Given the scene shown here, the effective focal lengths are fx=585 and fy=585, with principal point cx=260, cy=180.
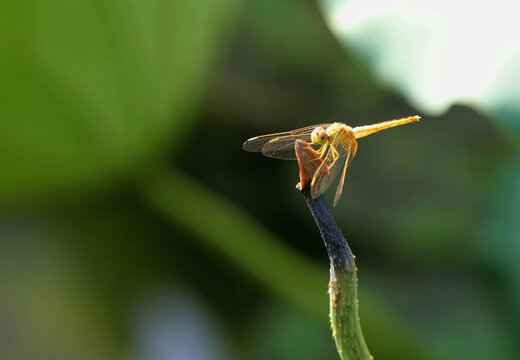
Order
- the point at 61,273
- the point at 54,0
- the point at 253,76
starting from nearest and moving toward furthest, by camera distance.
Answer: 1. the point at 54,0
2. the point at 61,273
3. the point at 253,76

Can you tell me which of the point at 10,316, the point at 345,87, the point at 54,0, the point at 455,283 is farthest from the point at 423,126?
the point at 10,316

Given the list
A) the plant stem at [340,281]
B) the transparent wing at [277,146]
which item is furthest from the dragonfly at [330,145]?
the plant stem at [340,281]

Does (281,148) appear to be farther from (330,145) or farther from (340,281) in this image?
(340,281)

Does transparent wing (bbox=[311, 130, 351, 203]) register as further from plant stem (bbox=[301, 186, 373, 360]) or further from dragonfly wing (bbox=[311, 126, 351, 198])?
plant stem (bbox=[301, 186, 373, 360])

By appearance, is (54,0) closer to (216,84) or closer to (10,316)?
(216,84)

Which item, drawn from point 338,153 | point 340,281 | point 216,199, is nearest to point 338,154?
point 338,153

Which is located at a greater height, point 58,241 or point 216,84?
point 216,84

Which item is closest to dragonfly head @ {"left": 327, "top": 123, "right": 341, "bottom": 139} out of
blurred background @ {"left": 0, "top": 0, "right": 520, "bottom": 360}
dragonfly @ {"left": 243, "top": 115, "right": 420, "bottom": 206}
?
dragonfly @ {"left": 243, "top": 115, "right": 420, "bottom": 206}
